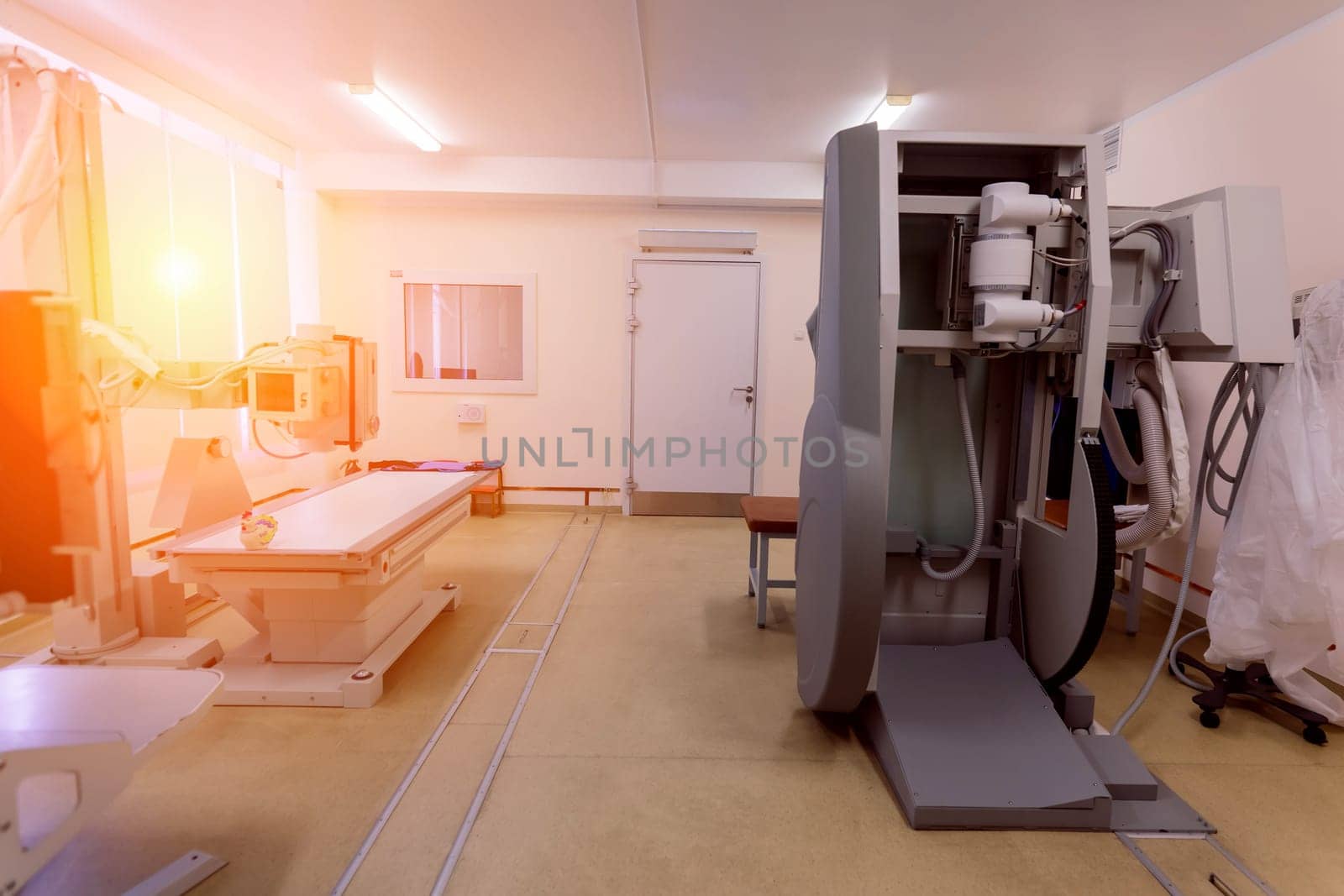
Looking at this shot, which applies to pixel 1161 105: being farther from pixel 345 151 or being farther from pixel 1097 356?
pixel 345 151

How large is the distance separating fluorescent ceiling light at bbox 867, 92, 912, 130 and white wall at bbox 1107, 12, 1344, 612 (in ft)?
4.44

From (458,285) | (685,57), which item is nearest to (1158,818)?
(685,57)

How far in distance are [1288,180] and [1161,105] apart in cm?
102

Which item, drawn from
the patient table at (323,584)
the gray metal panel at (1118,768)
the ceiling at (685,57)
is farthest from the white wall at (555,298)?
the gray metal panel at (1118,768)

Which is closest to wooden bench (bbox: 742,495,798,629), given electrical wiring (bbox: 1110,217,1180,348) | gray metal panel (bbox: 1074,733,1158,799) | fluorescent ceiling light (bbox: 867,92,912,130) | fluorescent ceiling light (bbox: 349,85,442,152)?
gray metal panel (bbox: 1074,733,1158,799)

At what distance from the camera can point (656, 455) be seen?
5.29 metres

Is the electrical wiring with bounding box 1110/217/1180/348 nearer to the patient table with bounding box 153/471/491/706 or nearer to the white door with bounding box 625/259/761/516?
the patient table with bounding box 153/471/491/706

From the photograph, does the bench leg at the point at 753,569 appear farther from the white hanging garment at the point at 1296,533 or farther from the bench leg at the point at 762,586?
the white hanging garment at the point at 1296,533

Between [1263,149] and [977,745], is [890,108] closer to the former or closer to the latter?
[1263,149]

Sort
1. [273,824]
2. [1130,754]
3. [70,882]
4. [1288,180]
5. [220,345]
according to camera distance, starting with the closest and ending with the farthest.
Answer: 1. [70,882]
2. [273,824]
3. [1130,754]
4. [1288,180]
5. [220,345]

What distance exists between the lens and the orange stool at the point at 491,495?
5.16 m

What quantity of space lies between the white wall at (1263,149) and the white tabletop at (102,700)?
3.75 meters

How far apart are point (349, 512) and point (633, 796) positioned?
1.55 meters

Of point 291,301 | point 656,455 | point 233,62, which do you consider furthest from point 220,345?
point 656,455
